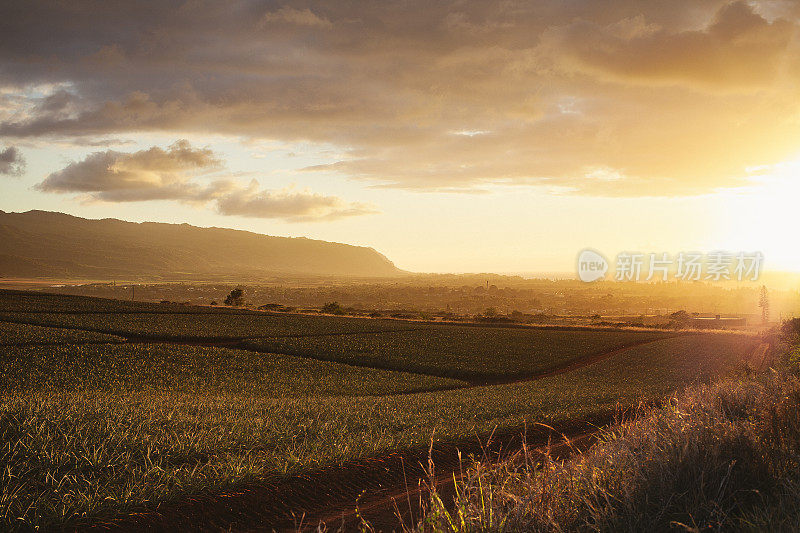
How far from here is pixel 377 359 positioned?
138 ft

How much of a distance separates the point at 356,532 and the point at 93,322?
166ft

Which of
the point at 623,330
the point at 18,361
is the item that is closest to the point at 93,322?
the point at 18,361

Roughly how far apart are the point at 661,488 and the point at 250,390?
2579 centimetres

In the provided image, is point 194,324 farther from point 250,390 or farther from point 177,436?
point 177,436

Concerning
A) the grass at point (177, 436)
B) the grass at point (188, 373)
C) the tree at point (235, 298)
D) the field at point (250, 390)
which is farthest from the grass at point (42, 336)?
the tree at point (235, 298)

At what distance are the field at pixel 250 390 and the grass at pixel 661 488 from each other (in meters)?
5.35

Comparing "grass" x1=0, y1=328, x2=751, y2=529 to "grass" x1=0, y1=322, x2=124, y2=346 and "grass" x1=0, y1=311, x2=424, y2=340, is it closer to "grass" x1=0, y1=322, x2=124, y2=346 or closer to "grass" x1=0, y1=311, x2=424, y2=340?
"grass" x1=0, y1=322, x2=124, y2=346

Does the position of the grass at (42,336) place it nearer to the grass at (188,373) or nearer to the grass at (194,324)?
the grass at (188,373)

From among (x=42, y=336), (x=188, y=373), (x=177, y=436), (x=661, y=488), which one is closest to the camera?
(x=661, y=488)

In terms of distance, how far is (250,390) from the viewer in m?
29.0

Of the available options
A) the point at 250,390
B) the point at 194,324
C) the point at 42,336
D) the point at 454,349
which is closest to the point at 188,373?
the point at 250,390

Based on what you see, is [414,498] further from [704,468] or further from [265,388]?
[265,388]

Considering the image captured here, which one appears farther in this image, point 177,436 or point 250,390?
point 250,390

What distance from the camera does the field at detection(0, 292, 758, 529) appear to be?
9.17m
